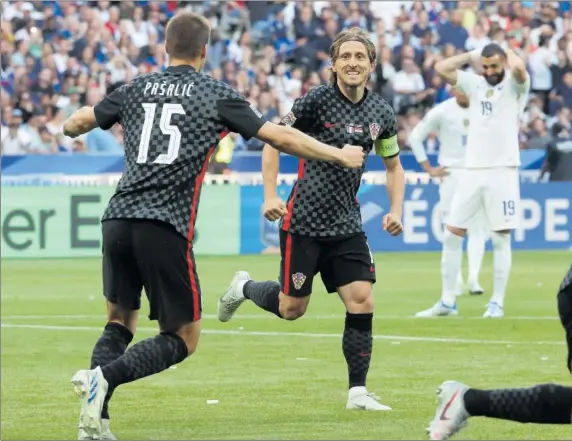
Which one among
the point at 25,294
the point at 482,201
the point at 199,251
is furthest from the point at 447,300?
the point at 199,251

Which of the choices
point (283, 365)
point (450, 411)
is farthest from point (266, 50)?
point (450, 411)

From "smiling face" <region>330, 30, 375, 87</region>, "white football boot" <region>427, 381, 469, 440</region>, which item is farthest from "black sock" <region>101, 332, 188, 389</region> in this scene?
"smiling face" <region>330, 30, 375, 87</region>

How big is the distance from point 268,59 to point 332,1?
2351mm

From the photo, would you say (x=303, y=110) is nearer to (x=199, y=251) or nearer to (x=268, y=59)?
(x=199, y=251)

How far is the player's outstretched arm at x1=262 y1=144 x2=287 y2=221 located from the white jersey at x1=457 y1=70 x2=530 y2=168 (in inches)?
237

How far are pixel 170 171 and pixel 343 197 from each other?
7.37 ft

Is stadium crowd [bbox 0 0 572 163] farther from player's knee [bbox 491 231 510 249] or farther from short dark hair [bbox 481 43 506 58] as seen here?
short dark hair [bbox 481 43 506 58]

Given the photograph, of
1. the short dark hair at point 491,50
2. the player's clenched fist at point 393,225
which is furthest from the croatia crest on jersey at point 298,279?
the short dark hair at point 491,50

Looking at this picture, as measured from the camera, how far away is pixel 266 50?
3067 cm

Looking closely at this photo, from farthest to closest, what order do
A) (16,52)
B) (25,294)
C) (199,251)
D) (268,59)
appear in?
(268,59) < (16,52) < (199,251) < (25,294)

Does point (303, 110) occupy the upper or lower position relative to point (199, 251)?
upper

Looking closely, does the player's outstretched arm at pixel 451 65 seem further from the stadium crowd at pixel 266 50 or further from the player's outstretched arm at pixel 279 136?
the stadium crowd at pixel 266 50

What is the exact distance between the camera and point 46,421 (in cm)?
894

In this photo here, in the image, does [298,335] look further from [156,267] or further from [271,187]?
[156,267]
